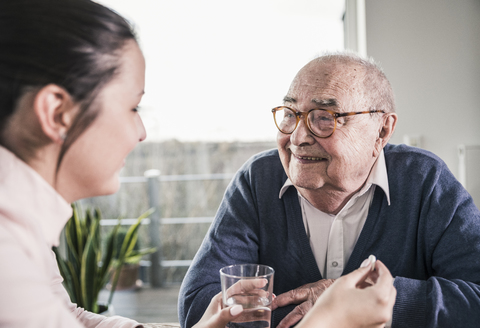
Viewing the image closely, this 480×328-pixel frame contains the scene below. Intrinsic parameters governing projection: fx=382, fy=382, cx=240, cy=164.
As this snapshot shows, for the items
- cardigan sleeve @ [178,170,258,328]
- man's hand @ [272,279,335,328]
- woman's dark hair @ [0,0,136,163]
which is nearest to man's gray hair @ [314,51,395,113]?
cardigan sleeve @ [178,170,258,328]

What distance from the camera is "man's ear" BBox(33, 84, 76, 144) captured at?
1.82ft

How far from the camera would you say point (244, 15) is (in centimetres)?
287

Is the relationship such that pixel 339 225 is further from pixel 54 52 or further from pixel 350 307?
pixel 54 52

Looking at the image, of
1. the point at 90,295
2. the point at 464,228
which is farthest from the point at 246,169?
the point at 90,295

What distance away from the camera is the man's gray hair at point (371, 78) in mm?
1264

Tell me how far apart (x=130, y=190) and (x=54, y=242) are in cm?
271

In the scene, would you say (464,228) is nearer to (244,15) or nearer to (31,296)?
(31,296)

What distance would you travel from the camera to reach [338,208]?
135 cm

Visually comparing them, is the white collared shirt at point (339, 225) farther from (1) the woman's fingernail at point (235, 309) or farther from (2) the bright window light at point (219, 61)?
(2) the bright window light at point (219, 61)

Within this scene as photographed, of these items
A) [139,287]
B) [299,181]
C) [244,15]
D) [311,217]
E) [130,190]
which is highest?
[244,15]

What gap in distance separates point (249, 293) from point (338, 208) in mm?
641

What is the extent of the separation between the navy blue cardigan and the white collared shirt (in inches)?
1.6

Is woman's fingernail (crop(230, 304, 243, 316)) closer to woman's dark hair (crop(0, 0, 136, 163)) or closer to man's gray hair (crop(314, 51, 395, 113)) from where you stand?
woman's dark hair (crop(0, 0, 136, 163))

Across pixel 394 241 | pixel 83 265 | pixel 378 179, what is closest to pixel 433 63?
pixel 378 179
